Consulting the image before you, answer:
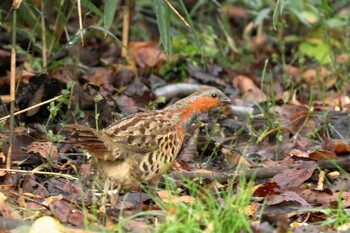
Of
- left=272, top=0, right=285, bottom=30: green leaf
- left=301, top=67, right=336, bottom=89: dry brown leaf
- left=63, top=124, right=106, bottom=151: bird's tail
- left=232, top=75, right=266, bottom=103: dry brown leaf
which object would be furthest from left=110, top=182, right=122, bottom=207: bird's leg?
left=301, top=67, right=336, bottom=89: dry brown leaf

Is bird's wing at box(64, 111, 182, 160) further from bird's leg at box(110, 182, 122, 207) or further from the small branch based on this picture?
the small branch

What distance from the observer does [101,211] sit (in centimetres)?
452

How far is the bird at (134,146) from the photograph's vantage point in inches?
178

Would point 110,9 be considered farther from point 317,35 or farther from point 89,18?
point 317,35

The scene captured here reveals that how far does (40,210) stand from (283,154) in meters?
2.53

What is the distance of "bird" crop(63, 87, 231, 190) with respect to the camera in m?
4.52

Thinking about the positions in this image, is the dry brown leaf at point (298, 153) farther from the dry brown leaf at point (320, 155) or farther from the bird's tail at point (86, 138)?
the bird's tail at point (86, 138)

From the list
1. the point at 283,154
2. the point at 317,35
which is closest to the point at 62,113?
the point at 283,154

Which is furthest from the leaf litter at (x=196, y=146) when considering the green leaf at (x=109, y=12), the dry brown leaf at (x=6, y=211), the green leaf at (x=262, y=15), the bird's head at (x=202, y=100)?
the green leaf at (x=109, y=12)

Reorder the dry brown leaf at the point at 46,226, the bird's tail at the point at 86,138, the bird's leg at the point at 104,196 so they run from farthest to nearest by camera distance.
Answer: the bird's leg at the point at 104,196
the bird's tail at the point at 86,138
the dry brown leaf at the point at 46,226

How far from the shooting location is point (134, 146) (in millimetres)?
4707

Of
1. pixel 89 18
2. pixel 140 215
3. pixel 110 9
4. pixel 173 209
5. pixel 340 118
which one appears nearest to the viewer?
pixel 173 209

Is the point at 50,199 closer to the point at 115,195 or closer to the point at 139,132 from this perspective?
the point at 115,195

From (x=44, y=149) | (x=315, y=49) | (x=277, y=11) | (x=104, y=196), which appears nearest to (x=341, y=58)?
(x=315, y=49)
